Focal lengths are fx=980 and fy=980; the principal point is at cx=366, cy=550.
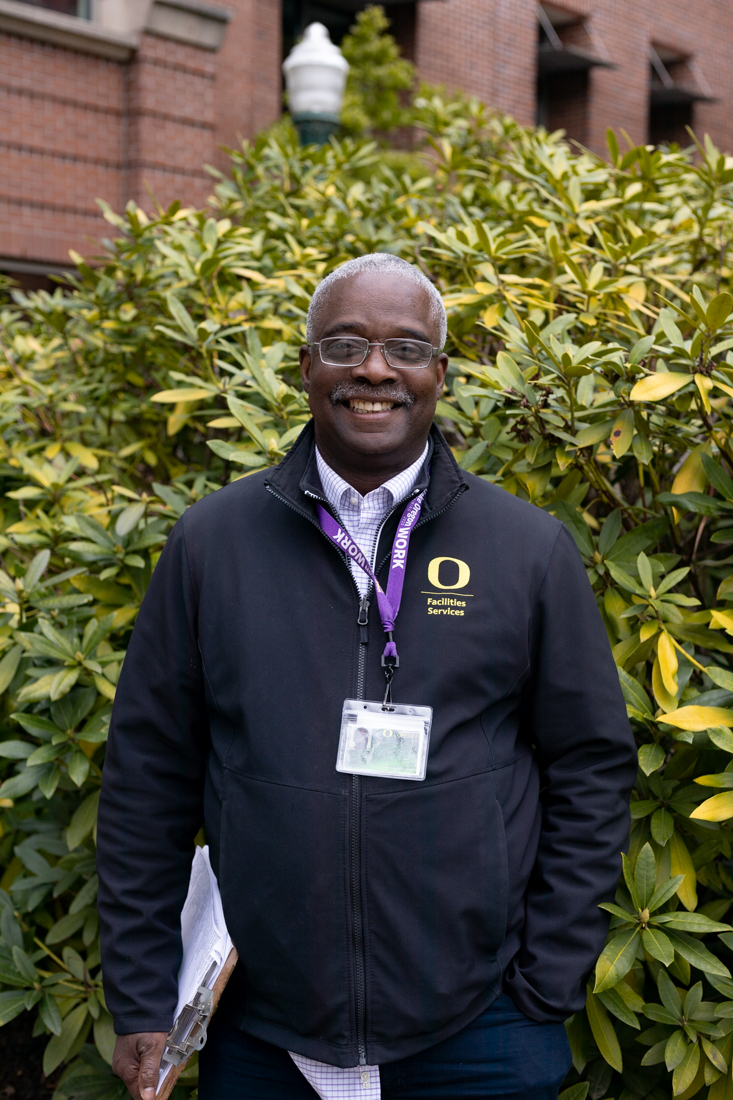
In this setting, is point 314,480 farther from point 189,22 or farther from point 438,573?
point 189,22

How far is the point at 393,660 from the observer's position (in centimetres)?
177

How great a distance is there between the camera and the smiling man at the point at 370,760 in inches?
68.0

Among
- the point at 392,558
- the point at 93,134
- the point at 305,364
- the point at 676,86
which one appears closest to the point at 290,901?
the point at 392,558

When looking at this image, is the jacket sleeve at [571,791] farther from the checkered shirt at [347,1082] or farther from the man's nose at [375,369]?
the man's nose at [375,369]

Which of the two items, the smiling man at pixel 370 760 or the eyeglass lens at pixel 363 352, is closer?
the smiling man at pixel 370 760

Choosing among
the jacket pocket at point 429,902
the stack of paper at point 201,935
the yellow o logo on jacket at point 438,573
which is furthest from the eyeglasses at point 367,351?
the stack of paper at point 201,935

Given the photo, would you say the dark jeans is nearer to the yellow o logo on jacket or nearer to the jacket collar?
the yellow o logo on jacket

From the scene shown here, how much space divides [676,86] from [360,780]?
703 inches

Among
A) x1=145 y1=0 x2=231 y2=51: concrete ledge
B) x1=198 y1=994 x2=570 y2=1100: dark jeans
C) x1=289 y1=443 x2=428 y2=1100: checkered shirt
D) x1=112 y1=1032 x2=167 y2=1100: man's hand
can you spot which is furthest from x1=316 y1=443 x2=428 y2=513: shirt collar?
x1=145 y1=0 x2=231 y2=51: concrete ledge

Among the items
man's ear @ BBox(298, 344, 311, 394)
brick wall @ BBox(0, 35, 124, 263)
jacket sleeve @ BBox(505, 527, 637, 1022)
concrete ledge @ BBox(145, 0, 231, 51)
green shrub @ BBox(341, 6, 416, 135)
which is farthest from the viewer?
green shrub @ BBox(341, 6, 416, 135)

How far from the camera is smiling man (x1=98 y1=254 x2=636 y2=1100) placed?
173 cm

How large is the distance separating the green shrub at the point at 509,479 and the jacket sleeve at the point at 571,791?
0.11 metres

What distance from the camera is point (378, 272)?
189 centimetres

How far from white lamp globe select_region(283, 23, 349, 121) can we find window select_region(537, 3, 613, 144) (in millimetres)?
7504
